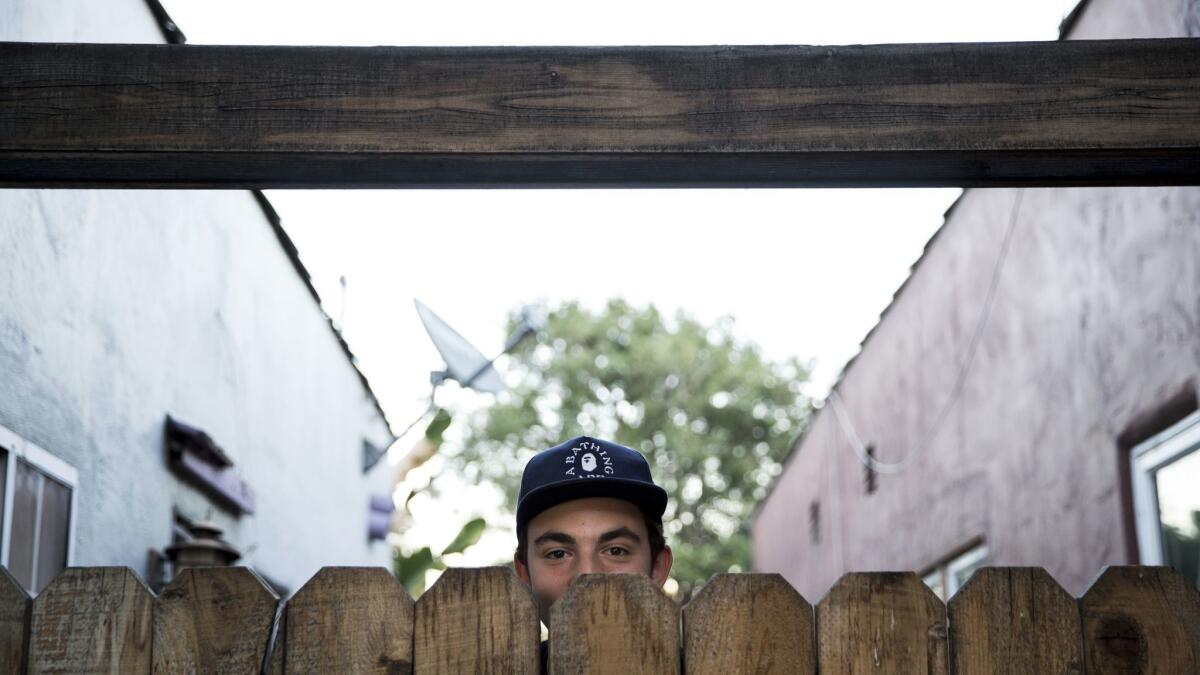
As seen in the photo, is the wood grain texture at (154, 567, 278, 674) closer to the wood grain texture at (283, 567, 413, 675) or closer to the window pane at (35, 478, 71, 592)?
the wood grain texture at (283, 567, 413, 675)

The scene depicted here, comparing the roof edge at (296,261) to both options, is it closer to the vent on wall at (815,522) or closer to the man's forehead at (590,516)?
the man's forehead at (590,516)

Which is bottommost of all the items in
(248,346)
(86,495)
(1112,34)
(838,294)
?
(86,495)

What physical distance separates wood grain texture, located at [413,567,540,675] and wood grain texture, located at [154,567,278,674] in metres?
0.25

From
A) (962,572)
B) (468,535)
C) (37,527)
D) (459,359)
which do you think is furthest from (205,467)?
(962,572)

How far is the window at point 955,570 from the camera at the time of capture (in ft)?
31.0

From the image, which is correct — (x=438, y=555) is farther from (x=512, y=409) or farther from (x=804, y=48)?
(x=512, y=409)

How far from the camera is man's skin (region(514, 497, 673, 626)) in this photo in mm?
2879

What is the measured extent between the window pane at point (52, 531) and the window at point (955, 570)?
6.05 meters

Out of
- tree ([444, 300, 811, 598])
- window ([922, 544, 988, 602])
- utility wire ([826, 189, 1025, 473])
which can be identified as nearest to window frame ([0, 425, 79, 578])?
utility wire ([826, 189, 1025, 473])

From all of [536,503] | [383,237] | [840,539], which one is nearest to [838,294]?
[840,539]

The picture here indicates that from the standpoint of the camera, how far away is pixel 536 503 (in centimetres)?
290

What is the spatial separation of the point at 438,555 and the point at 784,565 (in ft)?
24.8

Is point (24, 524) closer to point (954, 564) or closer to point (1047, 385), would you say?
point (1047, 385)

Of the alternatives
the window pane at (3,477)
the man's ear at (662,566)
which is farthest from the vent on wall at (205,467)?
the man's ear at (662,566)
